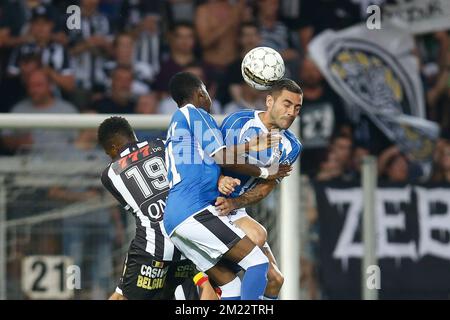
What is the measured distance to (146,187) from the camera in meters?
7.71

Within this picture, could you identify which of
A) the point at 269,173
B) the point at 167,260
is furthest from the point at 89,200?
the point at 269,173

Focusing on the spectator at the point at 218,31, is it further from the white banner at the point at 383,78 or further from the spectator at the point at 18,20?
the spectator at the point at 18,20

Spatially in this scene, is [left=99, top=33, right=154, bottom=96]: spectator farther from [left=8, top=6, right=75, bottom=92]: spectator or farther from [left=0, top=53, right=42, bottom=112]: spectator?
[left=0, top=53, right=42, bottom=112]: spectator

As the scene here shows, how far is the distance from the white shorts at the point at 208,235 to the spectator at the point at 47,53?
153 inches

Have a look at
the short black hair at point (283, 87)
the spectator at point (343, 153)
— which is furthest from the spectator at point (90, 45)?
the short black hair at point (283, 87)

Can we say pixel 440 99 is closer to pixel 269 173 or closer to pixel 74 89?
pixel 74 89

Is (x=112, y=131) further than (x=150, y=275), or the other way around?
(x=112, y=131)

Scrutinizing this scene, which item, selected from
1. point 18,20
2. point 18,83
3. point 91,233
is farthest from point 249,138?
point 18,20

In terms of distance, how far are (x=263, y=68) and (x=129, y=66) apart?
3728 millimetres

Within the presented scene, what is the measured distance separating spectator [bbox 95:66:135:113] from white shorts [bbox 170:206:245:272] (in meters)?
3.68

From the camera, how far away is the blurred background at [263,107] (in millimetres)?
9664

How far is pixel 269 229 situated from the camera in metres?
9.52

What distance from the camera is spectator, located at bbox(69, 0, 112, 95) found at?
428 inches

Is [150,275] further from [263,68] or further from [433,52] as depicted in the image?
[433,52]
